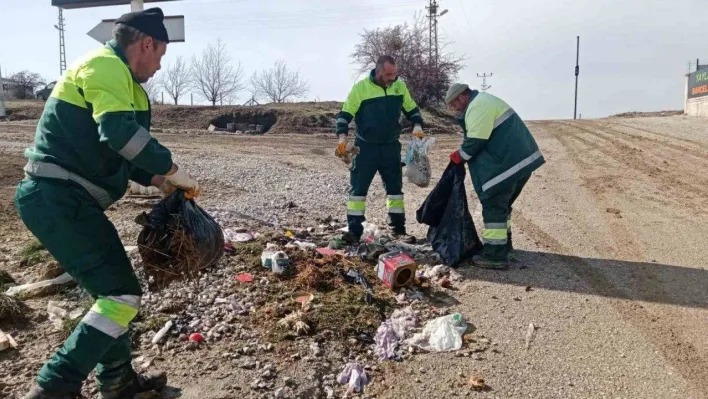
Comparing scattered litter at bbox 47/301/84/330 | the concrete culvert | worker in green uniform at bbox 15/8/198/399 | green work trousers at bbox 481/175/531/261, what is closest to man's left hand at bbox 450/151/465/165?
green work trousers at bbox 481/175/531/261

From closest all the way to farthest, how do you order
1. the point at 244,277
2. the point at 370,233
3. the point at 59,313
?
the point at 59,313 < the point at 244,277 < the point at 370,233

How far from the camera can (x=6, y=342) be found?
12.0ft

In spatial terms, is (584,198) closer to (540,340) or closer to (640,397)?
(540,340)

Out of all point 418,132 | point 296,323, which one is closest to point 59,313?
point 296,323

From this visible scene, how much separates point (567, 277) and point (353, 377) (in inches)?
108

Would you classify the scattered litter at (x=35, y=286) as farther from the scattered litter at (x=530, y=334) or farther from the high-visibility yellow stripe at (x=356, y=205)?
the scattered litter at (x=530, y=334)

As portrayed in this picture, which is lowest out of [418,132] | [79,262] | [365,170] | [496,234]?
[496,234]

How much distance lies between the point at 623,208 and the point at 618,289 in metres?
3.87

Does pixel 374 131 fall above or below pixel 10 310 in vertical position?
above

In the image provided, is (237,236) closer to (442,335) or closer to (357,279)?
(357,279)

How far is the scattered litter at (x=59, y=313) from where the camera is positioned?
13.3 feet

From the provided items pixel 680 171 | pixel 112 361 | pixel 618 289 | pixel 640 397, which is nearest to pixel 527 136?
pixel 618 289

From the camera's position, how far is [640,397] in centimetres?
320

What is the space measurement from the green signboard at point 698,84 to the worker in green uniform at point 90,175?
1405 inches
